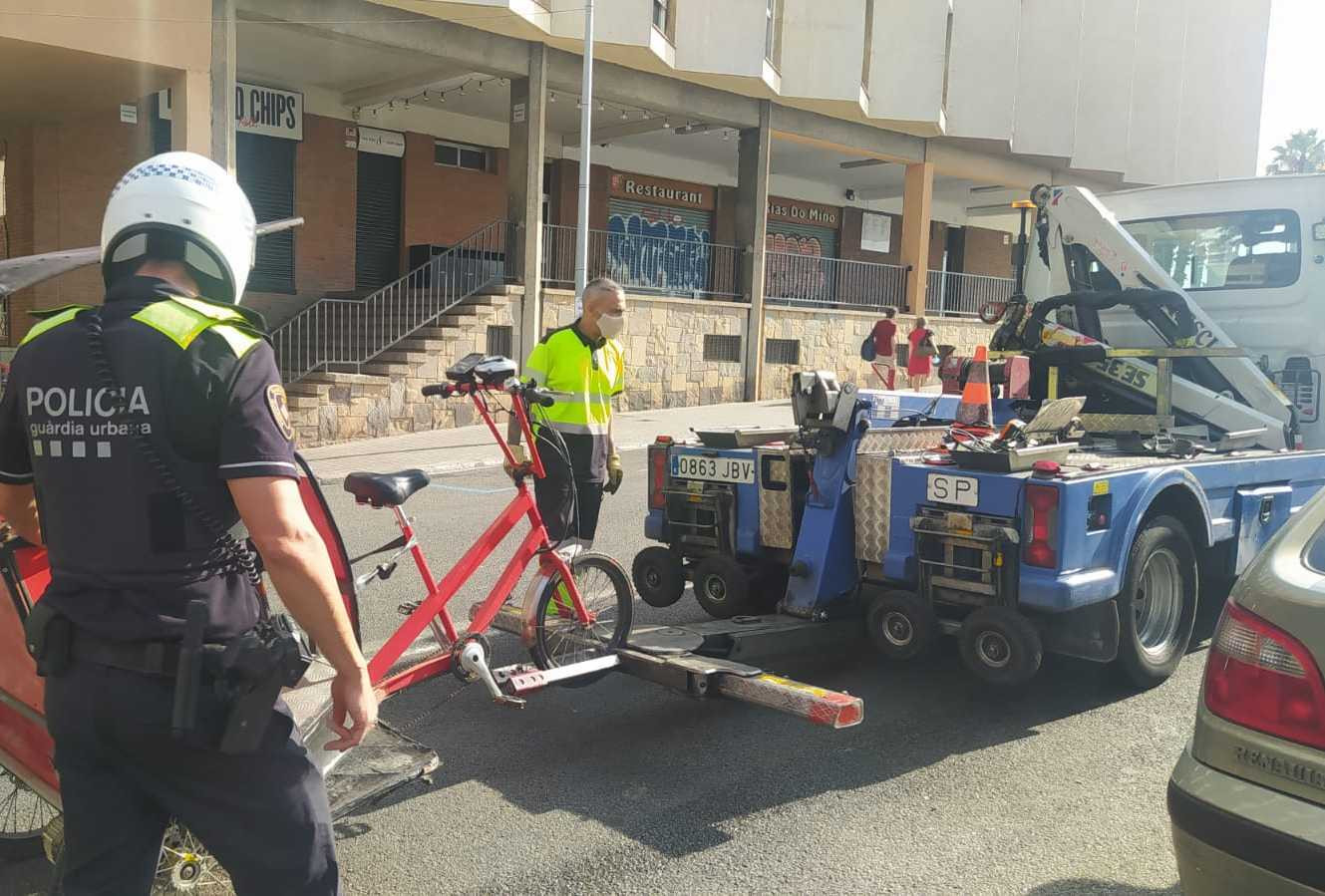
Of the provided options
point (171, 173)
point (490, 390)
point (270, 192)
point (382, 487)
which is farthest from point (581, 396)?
point (270, 192)

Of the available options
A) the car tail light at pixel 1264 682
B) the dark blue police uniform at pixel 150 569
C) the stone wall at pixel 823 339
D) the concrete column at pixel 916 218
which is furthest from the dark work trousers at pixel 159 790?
the concrete column at pixel 916 218

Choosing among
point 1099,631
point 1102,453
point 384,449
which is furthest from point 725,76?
point 1099,631

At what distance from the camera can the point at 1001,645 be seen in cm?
454

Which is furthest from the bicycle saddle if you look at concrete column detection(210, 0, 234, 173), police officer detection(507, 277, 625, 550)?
concrete column detection(210, 0, 234, 173)

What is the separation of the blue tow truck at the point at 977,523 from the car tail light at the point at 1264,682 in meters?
1.83

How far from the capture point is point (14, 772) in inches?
118

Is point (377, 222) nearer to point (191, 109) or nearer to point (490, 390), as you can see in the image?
point (191, 109)

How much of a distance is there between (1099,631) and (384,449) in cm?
1062

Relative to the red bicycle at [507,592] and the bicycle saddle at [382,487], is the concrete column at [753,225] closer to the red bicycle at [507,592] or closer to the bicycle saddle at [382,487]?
the red bicycle at [507,592]

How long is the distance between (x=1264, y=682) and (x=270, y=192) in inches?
721

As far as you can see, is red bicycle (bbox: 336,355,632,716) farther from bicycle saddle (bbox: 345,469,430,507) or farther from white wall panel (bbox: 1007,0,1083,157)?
white wall panel (bbox: 1007,0,1083,157)

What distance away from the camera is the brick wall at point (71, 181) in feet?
53.4

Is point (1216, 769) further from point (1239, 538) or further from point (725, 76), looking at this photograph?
point (725, 76)

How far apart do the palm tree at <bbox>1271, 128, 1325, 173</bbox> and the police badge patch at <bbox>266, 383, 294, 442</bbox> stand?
9929 centimetres
